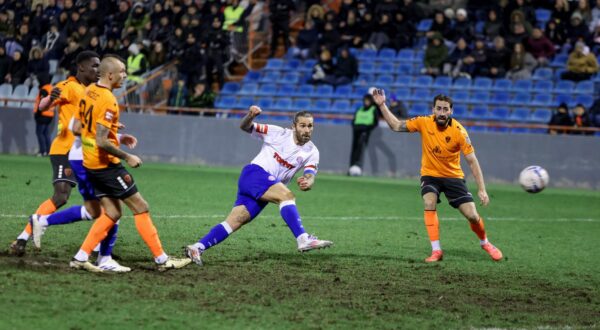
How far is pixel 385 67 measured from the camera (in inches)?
1067

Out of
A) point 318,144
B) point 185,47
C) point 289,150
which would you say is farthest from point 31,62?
point 289,150

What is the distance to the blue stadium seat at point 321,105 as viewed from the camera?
26.6 meters

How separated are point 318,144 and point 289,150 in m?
15.4

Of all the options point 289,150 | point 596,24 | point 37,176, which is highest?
→ point 596,24

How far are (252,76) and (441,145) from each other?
18.9 m

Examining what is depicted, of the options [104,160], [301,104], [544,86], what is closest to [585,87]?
[544,86]

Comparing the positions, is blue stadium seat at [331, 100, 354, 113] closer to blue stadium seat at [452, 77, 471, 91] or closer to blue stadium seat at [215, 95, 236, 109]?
blue stadium seat at [452, 77, 471, 91]

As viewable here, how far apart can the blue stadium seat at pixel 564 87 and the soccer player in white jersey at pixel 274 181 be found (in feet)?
52.0

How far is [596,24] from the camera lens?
25.2 meters

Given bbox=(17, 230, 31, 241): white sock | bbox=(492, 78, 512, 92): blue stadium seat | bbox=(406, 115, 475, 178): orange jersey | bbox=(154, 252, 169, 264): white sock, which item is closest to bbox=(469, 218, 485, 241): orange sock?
bbox=(406, 115, 475, 178): orange jersey

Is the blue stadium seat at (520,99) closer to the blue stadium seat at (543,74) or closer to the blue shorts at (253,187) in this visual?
the blue stadium seat at (543,74)

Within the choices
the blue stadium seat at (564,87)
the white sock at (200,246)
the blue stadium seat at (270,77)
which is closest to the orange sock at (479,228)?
the white sock at (200,246)

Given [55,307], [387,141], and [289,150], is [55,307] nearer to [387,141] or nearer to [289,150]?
[289,150]

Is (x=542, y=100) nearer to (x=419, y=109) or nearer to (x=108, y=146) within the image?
(x=419, y=109)
